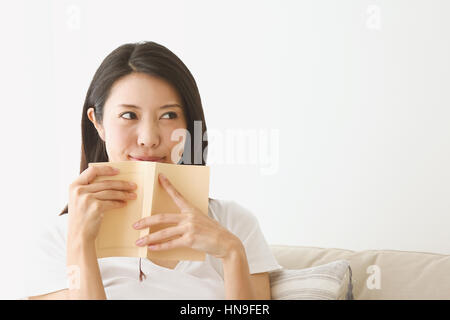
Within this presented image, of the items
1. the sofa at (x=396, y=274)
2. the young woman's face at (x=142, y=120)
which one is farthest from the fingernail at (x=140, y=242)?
the sofa at (x=396, y=274)

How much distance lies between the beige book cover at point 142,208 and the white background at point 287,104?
0.40m

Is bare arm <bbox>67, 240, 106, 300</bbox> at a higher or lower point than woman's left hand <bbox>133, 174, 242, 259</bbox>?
lower

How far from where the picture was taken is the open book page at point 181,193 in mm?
1115

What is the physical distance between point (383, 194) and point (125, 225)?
1.09 metres

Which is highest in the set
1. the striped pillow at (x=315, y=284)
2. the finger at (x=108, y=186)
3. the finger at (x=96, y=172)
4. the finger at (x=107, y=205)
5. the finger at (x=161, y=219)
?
the finger at (x=96, y=172)

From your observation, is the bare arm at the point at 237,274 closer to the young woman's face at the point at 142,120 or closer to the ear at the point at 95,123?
the young woman's face at the point at 142,120

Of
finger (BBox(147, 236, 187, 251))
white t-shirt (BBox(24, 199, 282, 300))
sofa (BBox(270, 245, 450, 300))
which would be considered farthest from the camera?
sofa (BBox(270, 245, 450, 300))

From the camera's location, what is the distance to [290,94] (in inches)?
79.6

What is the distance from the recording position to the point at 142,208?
1120mm

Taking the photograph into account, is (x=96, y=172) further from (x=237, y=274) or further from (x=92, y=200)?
(x=237, y=274)

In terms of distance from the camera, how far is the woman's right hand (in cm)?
109

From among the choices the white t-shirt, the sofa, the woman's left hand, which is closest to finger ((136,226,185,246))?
the woman's left hand

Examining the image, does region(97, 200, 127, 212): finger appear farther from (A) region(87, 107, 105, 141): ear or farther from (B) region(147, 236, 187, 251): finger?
(A) region(87, 107, 105, 141): ear

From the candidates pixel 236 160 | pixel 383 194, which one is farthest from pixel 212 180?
pixel 383 194
